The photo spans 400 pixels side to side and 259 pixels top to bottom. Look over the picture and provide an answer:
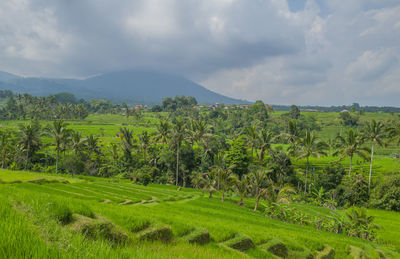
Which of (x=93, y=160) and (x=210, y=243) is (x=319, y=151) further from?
(x=93, y=160)

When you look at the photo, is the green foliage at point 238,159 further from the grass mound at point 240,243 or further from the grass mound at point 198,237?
the grass mound at point 198,237

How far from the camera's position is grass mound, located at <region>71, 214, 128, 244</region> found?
14.1 ft

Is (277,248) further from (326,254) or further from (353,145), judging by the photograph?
(353,145)

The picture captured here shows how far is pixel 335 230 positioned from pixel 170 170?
122 feet

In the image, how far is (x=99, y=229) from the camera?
441cm

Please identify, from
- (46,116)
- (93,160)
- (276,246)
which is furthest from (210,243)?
(46,116)

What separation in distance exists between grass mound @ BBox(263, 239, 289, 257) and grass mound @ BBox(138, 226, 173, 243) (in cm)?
329

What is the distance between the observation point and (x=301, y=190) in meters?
47.5

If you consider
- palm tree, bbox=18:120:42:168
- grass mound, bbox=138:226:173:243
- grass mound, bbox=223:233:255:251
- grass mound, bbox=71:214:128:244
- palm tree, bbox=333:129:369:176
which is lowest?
palm tree, bbox=18:120:42:168

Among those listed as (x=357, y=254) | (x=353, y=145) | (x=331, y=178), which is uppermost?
(x=353, y=145)

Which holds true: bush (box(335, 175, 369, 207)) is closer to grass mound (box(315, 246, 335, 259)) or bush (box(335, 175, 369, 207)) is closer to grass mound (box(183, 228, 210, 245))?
grass mound (box(315, 246, 335, 259))

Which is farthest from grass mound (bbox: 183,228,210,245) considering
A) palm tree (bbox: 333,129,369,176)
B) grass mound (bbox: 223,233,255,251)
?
palm tree (bbox: 333,129,369,176)

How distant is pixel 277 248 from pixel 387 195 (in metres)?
41.8

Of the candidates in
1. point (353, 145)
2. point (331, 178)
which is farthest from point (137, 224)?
point (331, 178)
